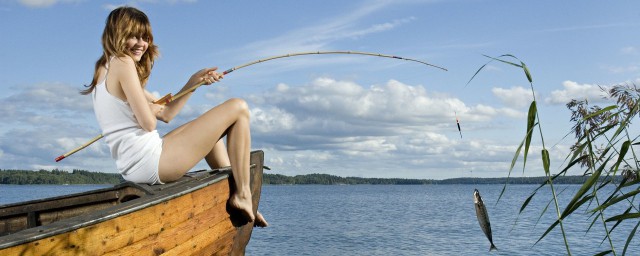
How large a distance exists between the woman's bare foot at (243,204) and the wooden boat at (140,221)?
52 mm

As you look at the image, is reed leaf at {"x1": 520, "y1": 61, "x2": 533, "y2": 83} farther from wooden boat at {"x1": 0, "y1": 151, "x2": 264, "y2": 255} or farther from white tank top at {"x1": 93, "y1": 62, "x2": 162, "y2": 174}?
white tank top at {"x1": 93, "y1": 62, "x2": 162, "y2": 174}

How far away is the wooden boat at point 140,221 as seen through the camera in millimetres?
3426

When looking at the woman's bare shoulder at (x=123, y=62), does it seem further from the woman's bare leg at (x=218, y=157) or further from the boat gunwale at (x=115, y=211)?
the woman's bare leg at (x=218, y=157)

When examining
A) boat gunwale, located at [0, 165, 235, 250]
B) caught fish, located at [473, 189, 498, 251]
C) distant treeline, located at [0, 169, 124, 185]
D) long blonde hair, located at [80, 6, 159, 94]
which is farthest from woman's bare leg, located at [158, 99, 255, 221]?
distant treeline, located at [0, 169, 124, 185]

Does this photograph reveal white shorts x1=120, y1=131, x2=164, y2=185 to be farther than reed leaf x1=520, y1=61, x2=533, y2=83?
Yes

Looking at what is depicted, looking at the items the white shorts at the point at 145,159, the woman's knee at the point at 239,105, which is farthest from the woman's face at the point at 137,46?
the woman's knee at the point at 239,105

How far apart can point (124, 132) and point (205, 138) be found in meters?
0.47

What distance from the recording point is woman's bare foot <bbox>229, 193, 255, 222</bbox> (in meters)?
4.67

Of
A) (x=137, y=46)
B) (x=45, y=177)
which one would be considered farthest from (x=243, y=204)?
(x=45, y=177)

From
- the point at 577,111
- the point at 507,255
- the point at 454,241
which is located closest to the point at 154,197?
the point at 577,111

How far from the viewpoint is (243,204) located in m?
4.69

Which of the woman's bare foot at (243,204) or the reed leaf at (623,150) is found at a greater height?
the reed leaf at (623,150)

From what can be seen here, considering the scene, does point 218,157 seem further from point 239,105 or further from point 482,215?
point 482,215

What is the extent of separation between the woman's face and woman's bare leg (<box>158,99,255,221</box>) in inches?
19.5
